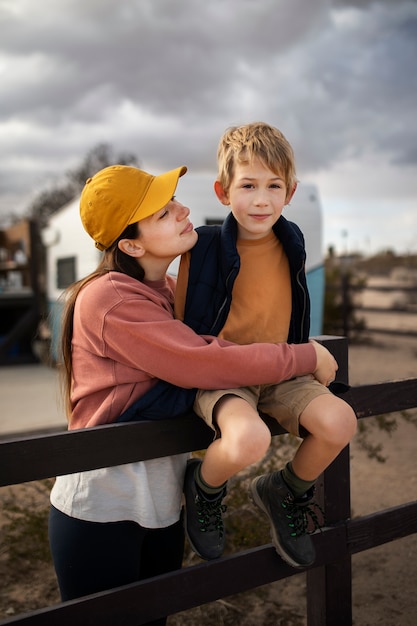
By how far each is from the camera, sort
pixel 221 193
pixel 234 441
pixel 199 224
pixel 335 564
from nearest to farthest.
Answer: pixel 234 441 → pixel 221 193 → pixel 335 564 → pixel 199 224

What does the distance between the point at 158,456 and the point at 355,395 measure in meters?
0.70

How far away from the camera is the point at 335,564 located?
6.44ft

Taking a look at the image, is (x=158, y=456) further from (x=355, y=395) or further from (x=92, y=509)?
(x=355, y=395)

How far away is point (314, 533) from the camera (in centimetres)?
186

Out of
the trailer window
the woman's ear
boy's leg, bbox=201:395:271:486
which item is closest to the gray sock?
boy's leg, bbox=201:395:271:486

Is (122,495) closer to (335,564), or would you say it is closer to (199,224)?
(335,564)

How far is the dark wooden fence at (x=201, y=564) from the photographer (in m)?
1.41

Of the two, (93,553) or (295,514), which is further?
(295,514)

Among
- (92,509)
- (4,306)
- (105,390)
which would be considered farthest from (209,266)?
(4,306)

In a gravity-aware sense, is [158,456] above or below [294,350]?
below

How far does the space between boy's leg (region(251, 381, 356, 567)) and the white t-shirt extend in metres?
0.28

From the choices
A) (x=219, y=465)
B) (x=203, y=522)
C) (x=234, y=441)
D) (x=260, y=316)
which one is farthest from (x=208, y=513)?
(x=260, y=316)

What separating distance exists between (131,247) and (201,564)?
881mm

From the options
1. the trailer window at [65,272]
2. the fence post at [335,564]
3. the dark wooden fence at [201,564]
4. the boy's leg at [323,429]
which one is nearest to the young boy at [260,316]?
the boy's leg at [323,429]
